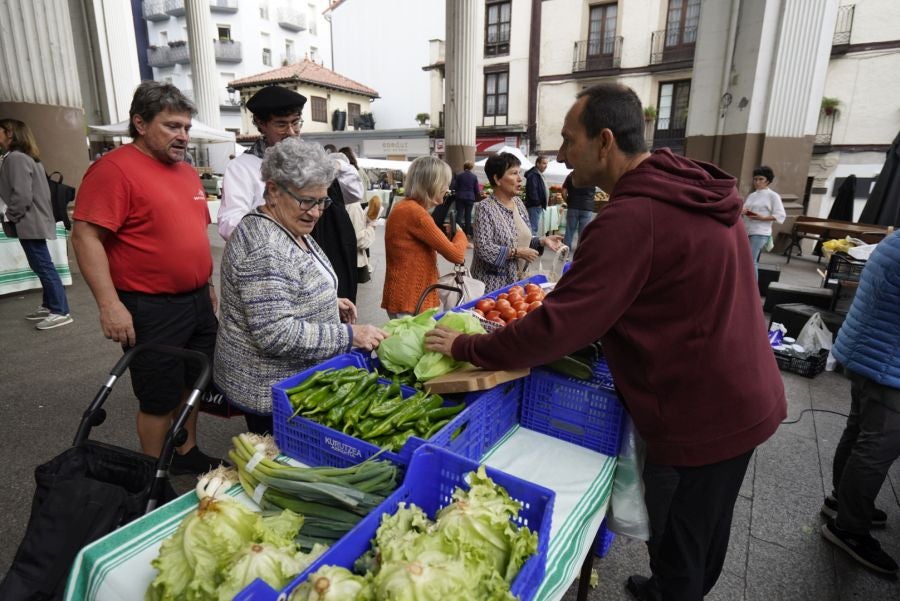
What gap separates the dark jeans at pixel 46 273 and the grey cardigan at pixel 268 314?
16.2 feet

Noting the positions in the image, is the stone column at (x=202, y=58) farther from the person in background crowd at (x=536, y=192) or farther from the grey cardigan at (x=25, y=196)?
the grey cardigan at (x=25, y=196)

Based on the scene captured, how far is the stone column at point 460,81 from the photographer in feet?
38.8

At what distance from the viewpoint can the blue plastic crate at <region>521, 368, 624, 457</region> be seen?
2025 millimetres

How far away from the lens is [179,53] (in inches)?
1565

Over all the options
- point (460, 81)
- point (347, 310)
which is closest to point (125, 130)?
point (460, 81)

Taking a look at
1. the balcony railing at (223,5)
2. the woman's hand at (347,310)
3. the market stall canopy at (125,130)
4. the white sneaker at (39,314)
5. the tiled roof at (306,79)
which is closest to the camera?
the woman's hand at (347,310)

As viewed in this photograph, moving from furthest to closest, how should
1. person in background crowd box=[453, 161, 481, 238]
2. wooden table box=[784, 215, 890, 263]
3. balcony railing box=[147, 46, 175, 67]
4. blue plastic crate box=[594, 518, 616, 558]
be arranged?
balcony railing box=[147, 46, 175, 67]
person in background crowd box=[453, 161, 481, 238]
wooden table box=[784, 215, 890, 263]
blue plastic crate box=[594, 518, 616, 558]

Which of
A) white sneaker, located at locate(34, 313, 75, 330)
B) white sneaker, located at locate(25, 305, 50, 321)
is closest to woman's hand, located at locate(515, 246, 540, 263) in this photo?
white sneaker, located at locate(34, 313, 75, 330)

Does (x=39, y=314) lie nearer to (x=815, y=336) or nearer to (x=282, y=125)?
(x=282, y=125)

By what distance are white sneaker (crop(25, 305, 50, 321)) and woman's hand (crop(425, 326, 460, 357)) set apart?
245 inches

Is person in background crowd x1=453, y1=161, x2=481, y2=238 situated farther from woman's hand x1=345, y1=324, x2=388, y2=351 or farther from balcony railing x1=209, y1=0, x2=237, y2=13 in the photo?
balcony railing x1=209, y1=0, x2=237, y2=13

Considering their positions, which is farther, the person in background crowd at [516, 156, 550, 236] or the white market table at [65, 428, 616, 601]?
the person in background crowd at [516, 156, 550, 236]

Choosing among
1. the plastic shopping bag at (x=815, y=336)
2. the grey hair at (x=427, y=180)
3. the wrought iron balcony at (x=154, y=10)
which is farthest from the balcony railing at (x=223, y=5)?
the plastic shopping bag at (x=815, y=336)

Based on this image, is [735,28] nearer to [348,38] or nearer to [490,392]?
[490,392]
